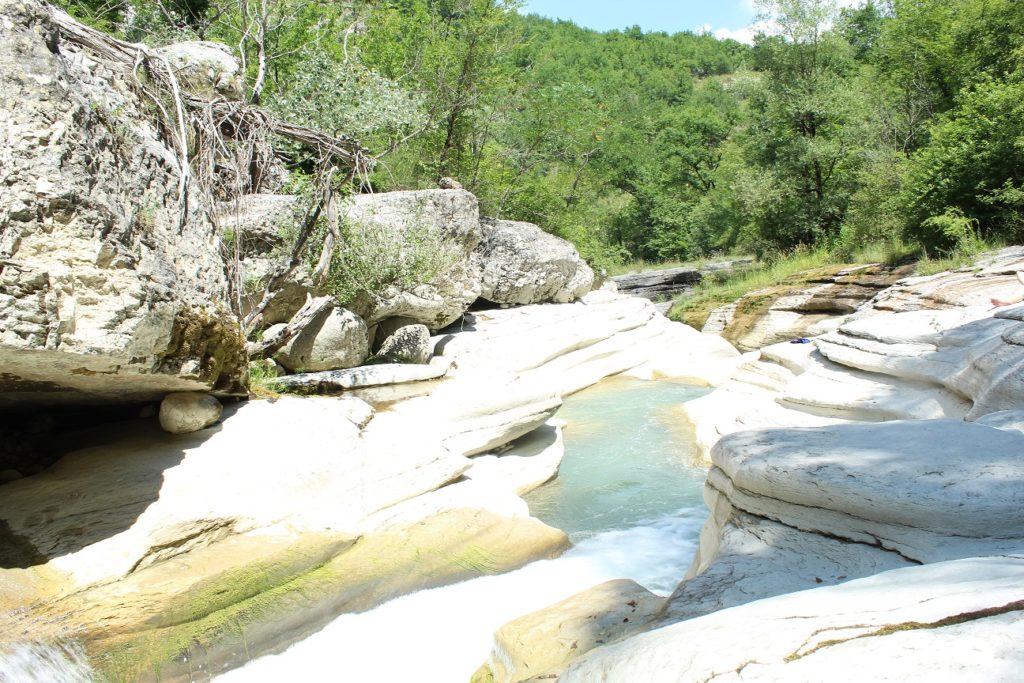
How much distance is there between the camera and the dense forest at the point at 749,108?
11.3 metres

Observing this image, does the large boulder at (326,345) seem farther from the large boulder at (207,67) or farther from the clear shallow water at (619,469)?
the clear shallow water at (619,469)

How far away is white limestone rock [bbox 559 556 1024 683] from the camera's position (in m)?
1.53

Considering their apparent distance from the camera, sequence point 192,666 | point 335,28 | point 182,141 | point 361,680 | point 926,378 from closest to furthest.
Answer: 1. point 192,666
2. point 361,680
3. point 182,141
4. point 926,378
5. point 335,28

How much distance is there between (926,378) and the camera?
7250mm

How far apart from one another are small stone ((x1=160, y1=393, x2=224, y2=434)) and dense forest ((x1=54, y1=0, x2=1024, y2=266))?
360cm

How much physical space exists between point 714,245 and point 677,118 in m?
15.0

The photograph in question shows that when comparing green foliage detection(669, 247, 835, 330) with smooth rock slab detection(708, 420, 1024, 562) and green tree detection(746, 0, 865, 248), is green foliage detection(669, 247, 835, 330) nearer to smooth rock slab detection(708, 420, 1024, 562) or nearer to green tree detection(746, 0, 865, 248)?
green tree detection(746, 0, 865, 248)

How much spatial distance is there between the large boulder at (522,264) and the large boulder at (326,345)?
580 centimetres

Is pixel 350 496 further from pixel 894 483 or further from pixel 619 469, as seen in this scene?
pixel 619 469

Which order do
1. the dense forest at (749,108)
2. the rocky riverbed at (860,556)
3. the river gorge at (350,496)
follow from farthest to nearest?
1. the dense forest at (749,108)
2. the river gorge at (350,496)
3. the rocky riverbed at (860,556)

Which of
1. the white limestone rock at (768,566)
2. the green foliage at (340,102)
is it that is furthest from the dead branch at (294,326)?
the white limestone rock at (768,566)

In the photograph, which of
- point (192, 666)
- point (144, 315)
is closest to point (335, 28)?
point (144, 315)

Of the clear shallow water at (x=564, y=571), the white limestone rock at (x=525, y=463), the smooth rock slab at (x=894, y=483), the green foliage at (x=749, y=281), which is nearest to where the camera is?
the smooth rock slab at (x=894, y=483)

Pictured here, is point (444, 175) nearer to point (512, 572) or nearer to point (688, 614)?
point (512, 572)
